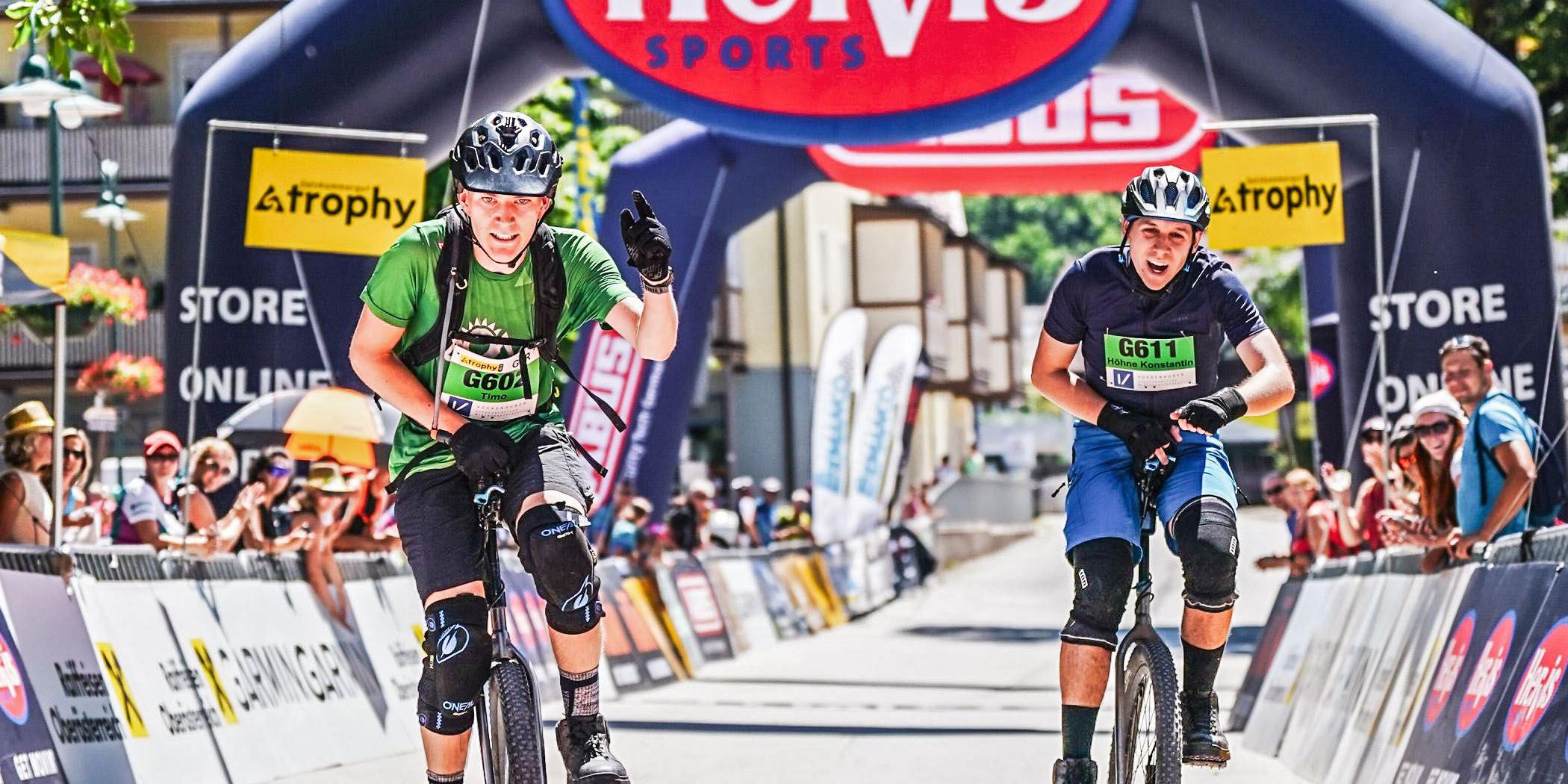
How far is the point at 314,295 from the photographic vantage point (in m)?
13.3

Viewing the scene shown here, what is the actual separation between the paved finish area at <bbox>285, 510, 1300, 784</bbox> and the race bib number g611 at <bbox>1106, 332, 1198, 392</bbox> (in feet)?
11.0

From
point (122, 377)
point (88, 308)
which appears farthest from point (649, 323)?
point (122, 377)

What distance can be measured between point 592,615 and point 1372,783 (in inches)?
141

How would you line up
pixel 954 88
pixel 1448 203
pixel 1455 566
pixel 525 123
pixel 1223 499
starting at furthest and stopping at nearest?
1. pixel 954 88
2. pixel 1448 203
3. pixel 1455 566
4. pixel 1223 499
5. pixel 525 123

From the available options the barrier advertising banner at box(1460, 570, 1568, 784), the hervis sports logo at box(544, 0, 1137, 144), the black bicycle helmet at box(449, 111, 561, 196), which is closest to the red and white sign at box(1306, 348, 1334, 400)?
the hervis sports logo at box(544, 0, 1137, 144)

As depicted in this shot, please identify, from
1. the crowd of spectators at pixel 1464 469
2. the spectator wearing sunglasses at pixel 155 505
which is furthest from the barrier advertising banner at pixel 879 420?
the spectator wearing sunglasses at pixel 155 505

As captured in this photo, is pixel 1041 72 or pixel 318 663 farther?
pixel 1041 72

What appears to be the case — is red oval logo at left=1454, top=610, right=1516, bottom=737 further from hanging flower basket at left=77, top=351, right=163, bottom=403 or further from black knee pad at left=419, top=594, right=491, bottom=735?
hanging flower basket at left=77, top=351, right=163, bottom=403

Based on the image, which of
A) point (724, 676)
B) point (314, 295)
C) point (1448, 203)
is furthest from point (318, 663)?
point (724, 676)

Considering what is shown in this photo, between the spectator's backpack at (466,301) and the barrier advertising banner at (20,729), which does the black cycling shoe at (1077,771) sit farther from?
the barrier advertising banner at (20,729)

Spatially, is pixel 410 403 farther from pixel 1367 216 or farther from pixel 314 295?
pixel 1367 216

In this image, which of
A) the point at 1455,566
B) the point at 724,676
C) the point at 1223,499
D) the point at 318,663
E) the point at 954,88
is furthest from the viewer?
the point at 724,676

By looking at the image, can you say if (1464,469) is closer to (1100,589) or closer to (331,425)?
(1100,589)

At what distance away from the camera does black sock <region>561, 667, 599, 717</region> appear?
5789 mm
